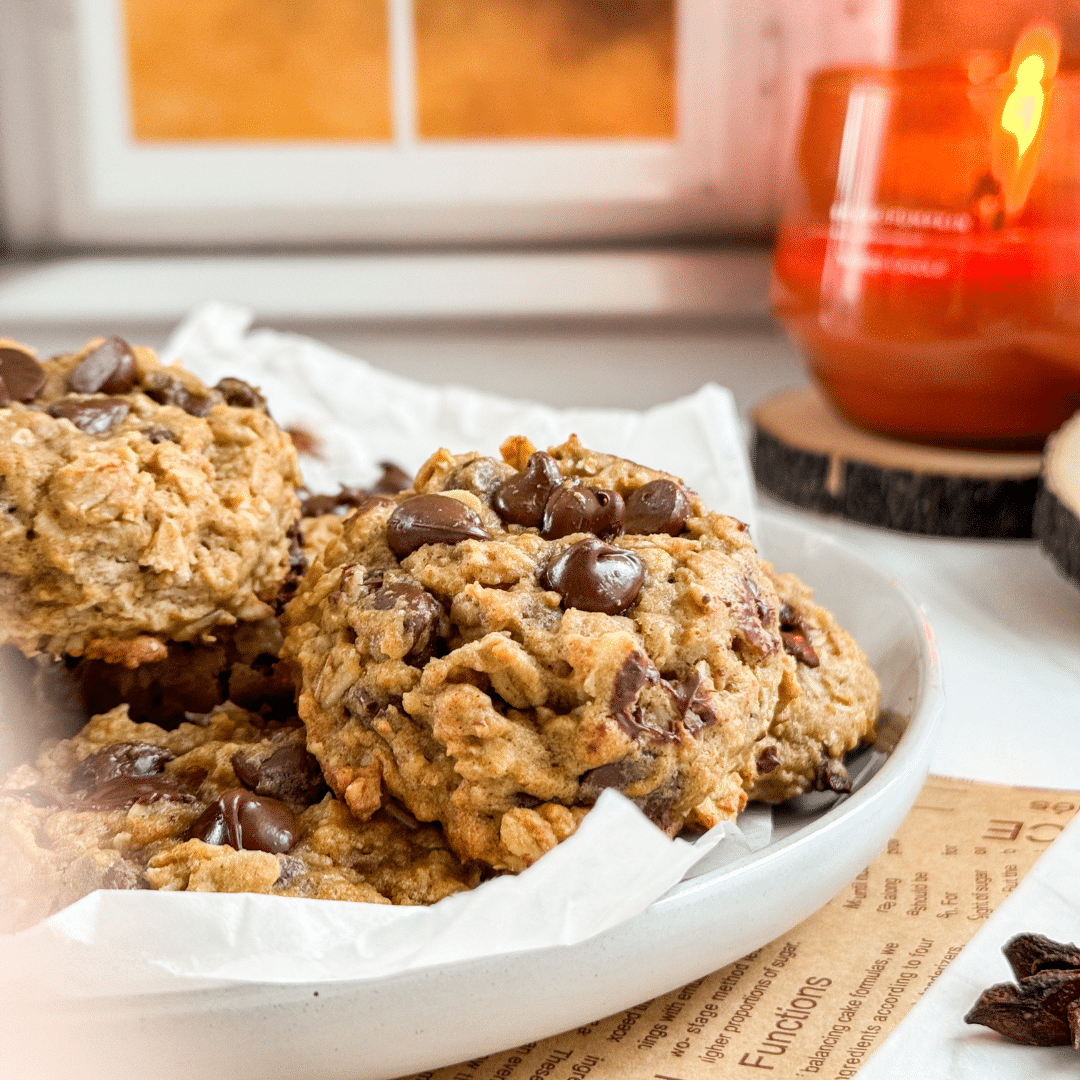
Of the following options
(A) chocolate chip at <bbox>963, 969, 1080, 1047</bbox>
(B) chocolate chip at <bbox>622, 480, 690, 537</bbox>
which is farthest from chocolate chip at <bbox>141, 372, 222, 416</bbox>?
(A) chocolate chip at <bbox>963, 969, 1080, 1047</bbox>

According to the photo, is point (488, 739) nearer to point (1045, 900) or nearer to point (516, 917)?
point (516, 917)

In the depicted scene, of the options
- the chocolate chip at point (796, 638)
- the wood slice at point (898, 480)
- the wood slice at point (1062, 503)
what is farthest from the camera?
the wood slice at point (898, 480)

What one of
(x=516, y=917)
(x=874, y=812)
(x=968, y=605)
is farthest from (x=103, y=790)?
(x=968, y=605)

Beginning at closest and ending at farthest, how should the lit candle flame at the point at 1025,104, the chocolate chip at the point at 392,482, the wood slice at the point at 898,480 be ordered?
the chocolate chip at the point at 392,482 → the lit candle flame at the point at 1025,104 → the wood slice at the point at 898,480

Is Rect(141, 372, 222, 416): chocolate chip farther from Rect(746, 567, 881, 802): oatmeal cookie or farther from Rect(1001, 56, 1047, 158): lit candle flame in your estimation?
Rect(1001, 56, 1047, 158): lit candle flame

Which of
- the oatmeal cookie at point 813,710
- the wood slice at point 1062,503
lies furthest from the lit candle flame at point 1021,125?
the oatmeal cookie at point 813,710

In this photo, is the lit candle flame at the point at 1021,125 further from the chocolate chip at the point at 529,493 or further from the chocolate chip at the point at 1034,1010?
the chocolate chip at the point at 1034,1010
